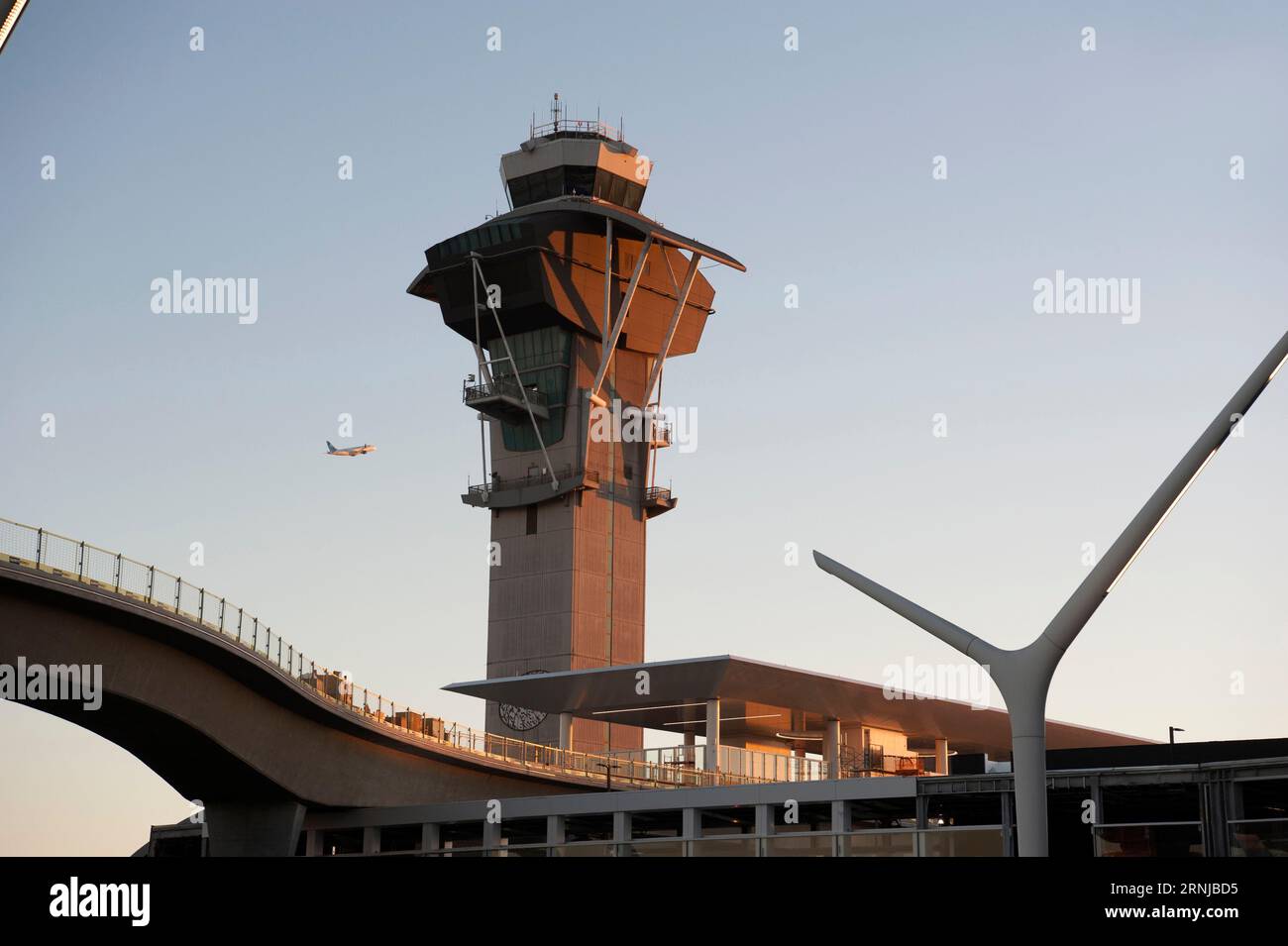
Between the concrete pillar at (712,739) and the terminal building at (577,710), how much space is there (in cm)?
12

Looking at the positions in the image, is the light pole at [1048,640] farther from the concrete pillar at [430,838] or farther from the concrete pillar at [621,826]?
the concrete pillar at [430,838]

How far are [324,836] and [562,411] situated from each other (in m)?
48.9

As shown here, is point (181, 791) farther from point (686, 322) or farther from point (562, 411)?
point (686, 322)

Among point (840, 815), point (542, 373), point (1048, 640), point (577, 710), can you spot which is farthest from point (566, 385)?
point (1048, 640)

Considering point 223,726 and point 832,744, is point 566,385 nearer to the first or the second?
point 832,744

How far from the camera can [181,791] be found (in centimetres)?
7469

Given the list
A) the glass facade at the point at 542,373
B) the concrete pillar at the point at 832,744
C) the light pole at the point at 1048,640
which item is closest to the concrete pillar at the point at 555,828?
the concrete pillar at the point at 832,744

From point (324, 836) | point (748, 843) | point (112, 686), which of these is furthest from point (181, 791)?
point (748, 843)

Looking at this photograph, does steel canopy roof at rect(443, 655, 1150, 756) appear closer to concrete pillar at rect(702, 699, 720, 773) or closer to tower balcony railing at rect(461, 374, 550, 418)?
concrete pillar at rect(702, 699, 720, 773)

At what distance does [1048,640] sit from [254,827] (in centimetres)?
4755

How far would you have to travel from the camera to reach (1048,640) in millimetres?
38688

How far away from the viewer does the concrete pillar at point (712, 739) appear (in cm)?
8000

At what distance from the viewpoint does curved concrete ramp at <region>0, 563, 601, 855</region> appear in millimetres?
57500

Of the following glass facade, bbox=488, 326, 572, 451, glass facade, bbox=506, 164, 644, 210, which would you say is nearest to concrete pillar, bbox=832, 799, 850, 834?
glass facade, bbox=488, 326, 572, 451
